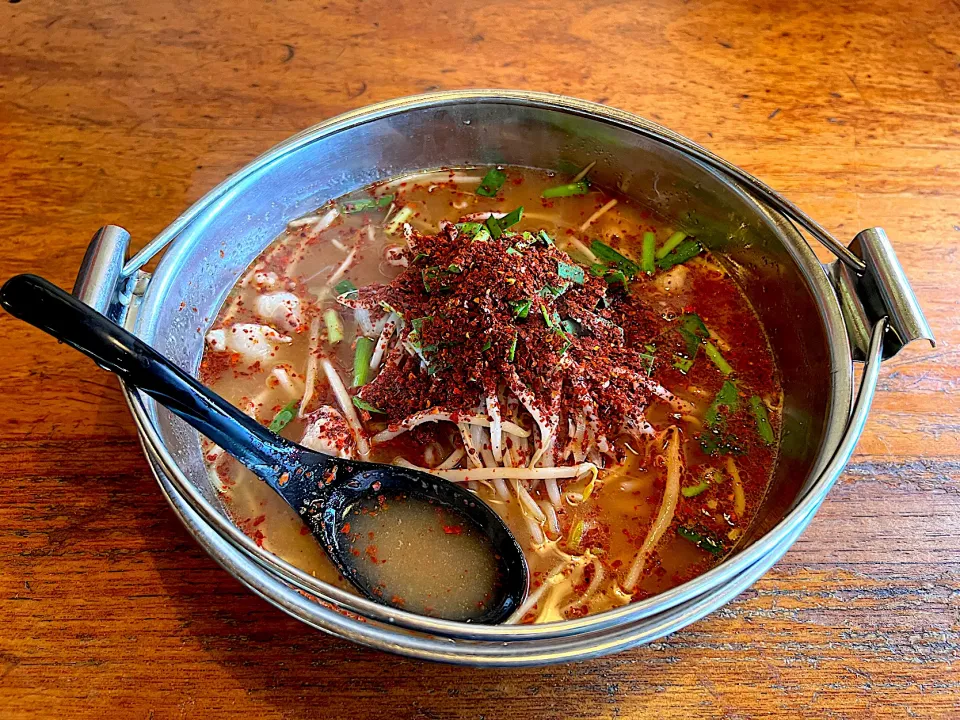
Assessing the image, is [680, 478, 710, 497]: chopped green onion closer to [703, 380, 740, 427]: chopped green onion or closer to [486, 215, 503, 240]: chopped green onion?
[703, 380, 740, 427]: chopped green onion

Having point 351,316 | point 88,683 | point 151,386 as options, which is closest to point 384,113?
point 351,316

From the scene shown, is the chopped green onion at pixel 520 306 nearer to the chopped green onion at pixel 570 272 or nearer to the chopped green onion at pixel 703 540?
the chopped green onion at pixel 570 272

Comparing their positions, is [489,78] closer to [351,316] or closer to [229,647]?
[351,316]

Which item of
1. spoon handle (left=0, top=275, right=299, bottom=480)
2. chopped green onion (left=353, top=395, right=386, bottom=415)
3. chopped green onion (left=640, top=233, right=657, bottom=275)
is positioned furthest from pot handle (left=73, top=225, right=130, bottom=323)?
chopped green onion (left=640, top=233, right=657, bottom=275)

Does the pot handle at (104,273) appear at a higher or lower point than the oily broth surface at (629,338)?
higher

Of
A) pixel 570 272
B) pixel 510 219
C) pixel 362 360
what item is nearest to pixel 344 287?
pixel 362 360

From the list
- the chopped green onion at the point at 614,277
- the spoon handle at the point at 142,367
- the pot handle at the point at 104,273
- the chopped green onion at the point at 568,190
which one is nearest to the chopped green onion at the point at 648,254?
the chopped green onion at the point at 614,277

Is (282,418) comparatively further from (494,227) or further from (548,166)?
(548,166)
